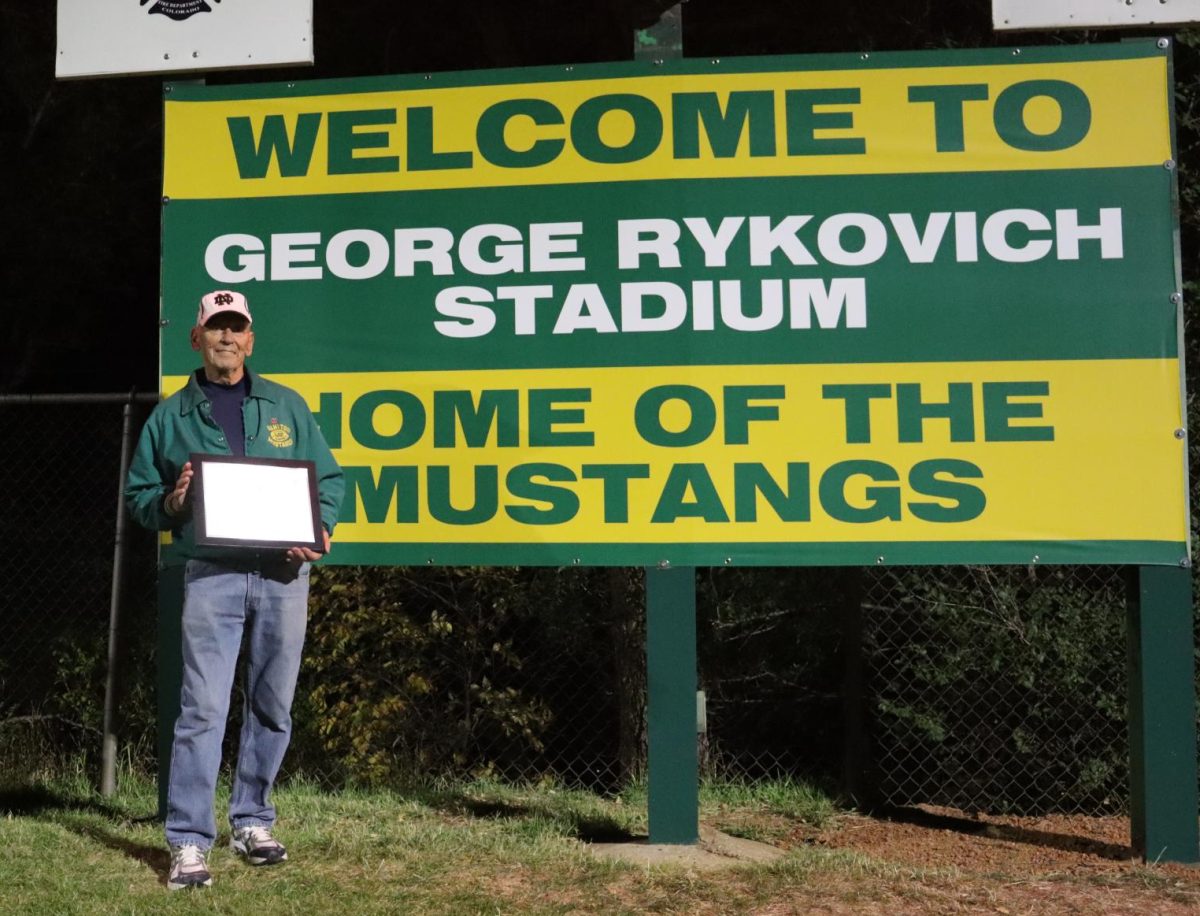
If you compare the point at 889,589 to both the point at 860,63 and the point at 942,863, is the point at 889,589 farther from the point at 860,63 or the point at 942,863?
the point at 860,63

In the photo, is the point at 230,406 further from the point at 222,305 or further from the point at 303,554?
the point at 303,554

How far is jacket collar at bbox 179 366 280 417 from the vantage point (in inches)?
194

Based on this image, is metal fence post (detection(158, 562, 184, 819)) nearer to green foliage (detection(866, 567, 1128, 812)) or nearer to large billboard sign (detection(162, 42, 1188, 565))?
large billboard sign (detection(162, 42, 1188, 565))

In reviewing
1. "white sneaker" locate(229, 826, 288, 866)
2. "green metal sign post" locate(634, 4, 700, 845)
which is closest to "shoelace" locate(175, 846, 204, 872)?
"white sneaker" locate(229, 826, 288, 866)

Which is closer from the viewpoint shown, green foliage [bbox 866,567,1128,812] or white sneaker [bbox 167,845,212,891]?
white sneaker [bbox 167,845,212,891]

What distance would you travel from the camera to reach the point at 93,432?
31.2 ft

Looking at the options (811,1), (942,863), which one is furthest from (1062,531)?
(811,1)

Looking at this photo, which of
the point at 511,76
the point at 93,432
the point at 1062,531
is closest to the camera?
the point at 1062,531

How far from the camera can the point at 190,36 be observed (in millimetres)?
5828

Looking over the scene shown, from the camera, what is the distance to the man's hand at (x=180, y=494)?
4.69 metres

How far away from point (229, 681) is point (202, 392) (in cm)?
100

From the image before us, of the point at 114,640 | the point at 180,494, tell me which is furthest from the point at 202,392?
the point at 114,640

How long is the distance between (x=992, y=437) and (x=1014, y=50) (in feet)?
4.96

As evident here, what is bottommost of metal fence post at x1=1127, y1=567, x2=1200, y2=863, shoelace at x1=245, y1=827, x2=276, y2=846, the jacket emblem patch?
shoelace at x1=245, y1=827, x2=276, y2=846
